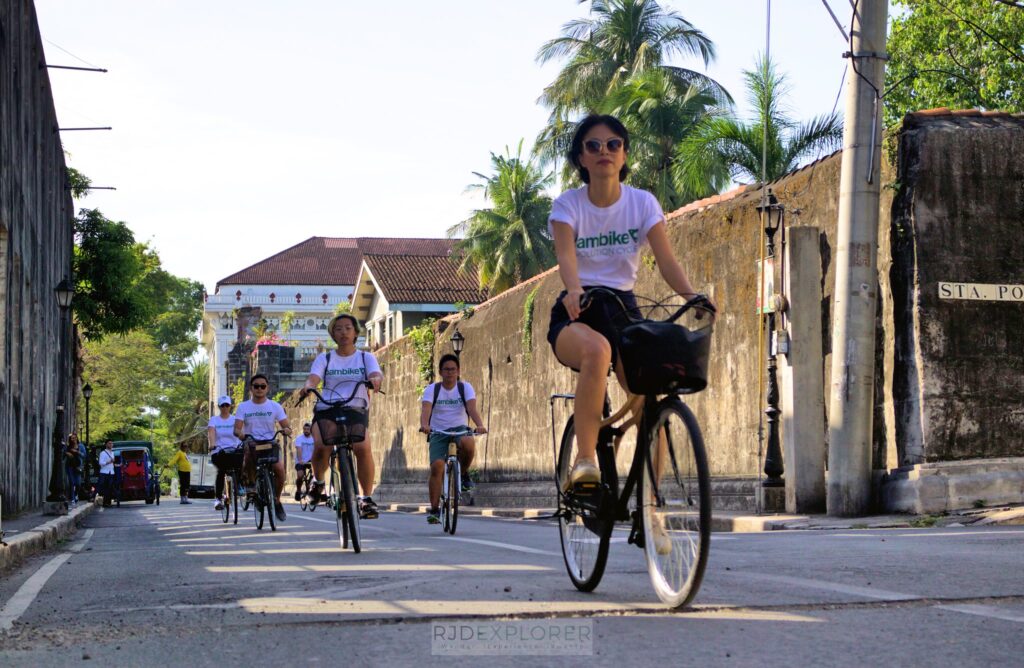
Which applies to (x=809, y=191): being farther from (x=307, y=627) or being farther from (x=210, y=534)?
(x=307, y=627)

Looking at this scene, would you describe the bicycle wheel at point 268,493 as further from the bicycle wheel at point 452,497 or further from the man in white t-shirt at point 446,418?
the bicycle wheel at point 452,497

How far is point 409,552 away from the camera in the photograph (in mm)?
9344

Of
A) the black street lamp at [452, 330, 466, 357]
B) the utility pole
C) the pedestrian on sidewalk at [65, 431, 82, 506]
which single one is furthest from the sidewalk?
the pedestrian on sidewalk at [65, 431, 82, 506]

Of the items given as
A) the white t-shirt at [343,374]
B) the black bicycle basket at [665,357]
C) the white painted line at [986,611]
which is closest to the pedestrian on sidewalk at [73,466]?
the white t-shirt at [343,374]

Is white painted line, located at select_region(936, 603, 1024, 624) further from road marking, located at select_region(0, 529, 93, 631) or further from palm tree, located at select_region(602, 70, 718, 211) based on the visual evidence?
palm tree, located at select_region(602, 70, 718, 211)

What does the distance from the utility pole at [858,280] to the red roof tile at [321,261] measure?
77.9 m

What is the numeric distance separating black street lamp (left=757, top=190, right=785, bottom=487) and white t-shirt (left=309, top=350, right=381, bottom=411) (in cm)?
621

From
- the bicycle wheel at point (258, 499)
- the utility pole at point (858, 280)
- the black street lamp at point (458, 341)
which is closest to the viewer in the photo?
the utility pole at point (858, 280)

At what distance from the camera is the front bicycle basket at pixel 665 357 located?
16.3ft

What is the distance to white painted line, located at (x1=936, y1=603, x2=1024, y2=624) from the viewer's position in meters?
4.64

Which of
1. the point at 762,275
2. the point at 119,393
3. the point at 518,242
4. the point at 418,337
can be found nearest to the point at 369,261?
the point at 518,242

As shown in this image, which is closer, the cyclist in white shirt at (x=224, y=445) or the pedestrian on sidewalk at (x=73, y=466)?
the cyclist in white shirt at (x=224, y=445)

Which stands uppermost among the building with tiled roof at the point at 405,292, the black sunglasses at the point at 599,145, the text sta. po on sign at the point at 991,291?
the building with tiled roof at the point at 405,292

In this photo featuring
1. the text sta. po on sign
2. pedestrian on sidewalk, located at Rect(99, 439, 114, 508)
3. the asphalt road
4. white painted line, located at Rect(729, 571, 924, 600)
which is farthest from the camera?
pedestrian on sidewalk, located at Rect(99, 439, 114, 508)
